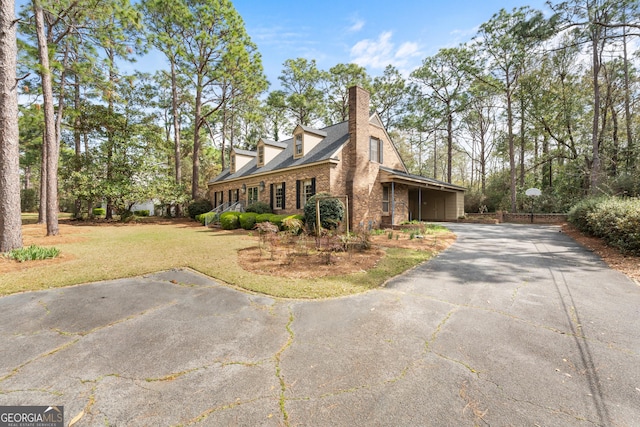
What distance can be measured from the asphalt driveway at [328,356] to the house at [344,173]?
29.8ft

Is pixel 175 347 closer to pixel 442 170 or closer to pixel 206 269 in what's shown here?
pixel 206 269

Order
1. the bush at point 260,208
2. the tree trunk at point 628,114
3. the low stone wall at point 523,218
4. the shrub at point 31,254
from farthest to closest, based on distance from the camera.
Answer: the low stone wall at point 523,218 → the tree trunk at point 628,114 → the bush at point 260,208 → the shrub at point 31,254

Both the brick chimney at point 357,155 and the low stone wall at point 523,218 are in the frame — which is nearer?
the brick chimney at point 357,155

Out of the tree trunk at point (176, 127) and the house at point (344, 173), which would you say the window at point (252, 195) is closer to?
the house at point (344, 173)

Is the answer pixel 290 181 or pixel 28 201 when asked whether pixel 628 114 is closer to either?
pixel 290 181

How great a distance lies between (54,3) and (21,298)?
1342cm

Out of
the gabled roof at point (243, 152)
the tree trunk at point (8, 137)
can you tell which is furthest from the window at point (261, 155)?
the tree trunk at point (8, 137)

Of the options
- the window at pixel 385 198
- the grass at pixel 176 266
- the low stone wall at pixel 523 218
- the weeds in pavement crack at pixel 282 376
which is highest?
the window at pixel 385 198

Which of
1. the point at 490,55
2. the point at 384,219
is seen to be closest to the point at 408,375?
the point at 384,219

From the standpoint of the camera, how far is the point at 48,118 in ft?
34.9

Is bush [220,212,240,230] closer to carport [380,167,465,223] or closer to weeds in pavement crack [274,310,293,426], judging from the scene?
carport [380,167,465,223]

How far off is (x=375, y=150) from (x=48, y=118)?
15.5m

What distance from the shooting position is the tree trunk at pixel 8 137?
706cm

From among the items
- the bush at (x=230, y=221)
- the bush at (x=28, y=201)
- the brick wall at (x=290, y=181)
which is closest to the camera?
the brick wall at (x=290, y=181)
